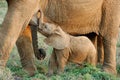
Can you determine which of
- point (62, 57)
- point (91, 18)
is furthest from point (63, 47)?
point (91, 18)

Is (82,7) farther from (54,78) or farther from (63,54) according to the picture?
(54,78)

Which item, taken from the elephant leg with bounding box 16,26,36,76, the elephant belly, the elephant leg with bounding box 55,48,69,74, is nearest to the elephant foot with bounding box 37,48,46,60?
the elephant leg with bounding box 16,26,36,76

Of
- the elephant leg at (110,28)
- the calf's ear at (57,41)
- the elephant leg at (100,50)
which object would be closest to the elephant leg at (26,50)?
the calf's ear at (57,41)

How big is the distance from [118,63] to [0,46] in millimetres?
2855

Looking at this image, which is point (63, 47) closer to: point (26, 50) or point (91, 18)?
point (26, 50)

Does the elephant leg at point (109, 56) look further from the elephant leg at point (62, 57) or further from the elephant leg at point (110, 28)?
the elephant leg at point (62, 57)

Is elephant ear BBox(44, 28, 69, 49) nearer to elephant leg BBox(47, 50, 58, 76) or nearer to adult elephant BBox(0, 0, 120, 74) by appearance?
elephant leg BBox(47, 50, 58, 76)

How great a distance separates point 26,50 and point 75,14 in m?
0.86

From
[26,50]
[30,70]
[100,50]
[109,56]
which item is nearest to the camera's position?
[30,70]

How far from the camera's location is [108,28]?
27.1 feet

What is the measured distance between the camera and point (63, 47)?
700cm

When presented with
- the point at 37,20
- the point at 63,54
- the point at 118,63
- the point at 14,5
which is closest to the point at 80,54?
the point at 63,54

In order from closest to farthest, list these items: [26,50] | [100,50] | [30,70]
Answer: [30,70] < [26,50] < [100,50]

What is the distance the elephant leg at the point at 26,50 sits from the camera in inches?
297
